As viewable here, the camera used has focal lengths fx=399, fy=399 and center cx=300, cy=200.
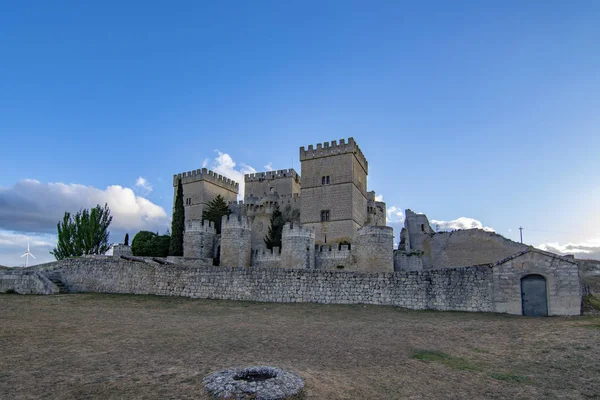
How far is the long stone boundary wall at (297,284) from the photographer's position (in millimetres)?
15219

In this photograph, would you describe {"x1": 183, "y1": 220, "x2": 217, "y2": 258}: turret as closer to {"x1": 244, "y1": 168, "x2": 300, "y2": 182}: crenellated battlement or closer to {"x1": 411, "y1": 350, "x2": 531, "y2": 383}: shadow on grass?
{"x1": 244, "y1": 168, "x2": 300, "y2": 182}: crenellated battlement

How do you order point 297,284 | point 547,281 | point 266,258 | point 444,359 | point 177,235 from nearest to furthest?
point 444,359
point 547,281
point 297,284
point 266,258
point 177,235

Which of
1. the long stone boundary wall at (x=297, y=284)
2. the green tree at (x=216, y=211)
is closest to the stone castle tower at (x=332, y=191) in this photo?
the green tree at (x=216, y=211)

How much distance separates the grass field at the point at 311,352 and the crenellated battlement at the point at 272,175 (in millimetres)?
32179

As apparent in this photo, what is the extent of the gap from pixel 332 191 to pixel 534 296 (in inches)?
886

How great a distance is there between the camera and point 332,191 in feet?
117

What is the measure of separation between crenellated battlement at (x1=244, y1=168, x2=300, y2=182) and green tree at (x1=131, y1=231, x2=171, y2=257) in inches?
552

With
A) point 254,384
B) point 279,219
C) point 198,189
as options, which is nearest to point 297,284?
point 254,384

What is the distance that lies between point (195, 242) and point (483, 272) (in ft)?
72.3

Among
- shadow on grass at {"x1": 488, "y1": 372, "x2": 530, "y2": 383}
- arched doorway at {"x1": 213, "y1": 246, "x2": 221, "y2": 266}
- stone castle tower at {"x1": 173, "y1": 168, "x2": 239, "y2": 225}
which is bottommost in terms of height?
shadow on grass at {"x1": 488, "y1": 372, "x2": 530, "y2": 383}

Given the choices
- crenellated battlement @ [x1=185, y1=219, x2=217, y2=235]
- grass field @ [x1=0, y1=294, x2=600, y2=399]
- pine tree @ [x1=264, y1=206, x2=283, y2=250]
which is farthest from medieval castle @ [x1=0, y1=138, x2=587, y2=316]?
grass field @ [x1=0, y1=294, x2=600, y2=399]

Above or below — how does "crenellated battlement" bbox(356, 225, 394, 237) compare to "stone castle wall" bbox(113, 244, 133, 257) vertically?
above

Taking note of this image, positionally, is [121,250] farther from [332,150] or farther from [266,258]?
[332,150]

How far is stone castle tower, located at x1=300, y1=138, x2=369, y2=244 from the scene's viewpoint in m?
34.6
